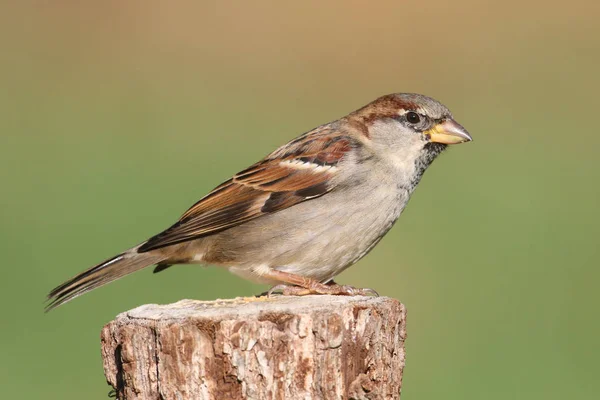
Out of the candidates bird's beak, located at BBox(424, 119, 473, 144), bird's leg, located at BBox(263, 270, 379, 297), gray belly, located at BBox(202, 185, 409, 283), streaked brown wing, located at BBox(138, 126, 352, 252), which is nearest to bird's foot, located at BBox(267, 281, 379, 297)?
bird's leg, located at BBox(263, 270, 379, 297)

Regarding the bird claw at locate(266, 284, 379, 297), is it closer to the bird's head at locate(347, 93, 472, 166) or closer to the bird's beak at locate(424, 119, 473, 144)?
the bird's head at locate(347, 93, 472, 166)

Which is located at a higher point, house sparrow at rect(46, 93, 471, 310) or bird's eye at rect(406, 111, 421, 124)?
bird's eye at rect(406, 111, 421, 124)

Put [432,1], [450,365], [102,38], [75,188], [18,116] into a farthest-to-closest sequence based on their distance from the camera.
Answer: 1. [432,1]
2. [102,38]
3. [18,116]
4. [75,188]
5. [450,365]

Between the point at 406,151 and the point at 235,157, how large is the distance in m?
3.76

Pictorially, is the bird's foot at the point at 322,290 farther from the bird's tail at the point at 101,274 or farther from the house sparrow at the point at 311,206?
the bird's tail at the point at 101,274

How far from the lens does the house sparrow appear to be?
4230 millimetres

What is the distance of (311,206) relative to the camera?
429 cm

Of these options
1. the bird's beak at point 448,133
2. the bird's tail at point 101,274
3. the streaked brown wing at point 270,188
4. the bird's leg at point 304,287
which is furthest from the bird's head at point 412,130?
the bird's tail at point 101,274

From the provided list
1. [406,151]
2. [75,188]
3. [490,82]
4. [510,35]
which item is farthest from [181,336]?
[510,35]

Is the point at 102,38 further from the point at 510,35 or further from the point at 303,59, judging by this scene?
the point at 510,35

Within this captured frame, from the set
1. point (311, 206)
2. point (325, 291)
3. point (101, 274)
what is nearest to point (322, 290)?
point (325, 291)

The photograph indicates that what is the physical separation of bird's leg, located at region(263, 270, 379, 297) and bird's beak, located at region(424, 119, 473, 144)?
0.78 meters

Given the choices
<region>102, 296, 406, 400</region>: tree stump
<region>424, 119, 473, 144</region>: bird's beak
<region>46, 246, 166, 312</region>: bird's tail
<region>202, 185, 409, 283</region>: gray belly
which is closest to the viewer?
Answer: <region>102, 296, 406, 400</region>: tree stump

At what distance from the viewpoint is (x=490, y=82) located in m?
10.4
